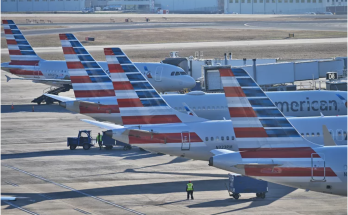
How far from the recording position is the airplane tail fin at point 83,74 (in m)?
50.0

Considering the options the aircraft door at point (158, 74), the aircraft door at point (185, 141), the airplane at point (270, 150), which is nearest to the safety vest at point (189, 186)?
the aircraft door at point (185, 141)

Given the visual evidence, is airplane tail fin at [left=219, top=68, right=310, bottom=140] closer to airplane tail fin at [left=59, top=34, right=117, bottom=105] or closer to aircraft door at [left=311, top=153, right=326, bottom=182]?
aircraft door at [left=311, top=153, right=326, bottom=182]

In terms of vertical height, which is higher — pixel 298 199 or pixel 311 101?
pixel 311 101

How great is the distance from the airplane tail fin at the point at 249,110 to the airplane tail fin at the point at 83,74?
23.3 metres

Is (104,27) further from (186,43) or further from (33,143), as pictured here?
(33,143)

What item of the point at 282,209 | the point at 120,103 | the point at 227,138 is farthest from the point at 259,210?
the point at 120,103

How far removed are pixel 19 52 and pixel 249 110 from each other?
58346 mm

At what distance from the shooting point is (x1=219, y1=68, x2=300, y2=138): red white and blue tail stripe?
89.4 feet

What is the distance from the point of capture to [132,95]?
37.6m

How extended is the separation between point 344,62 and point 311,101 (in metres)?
23.1

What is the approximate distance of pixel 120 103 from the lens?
37.5 meters

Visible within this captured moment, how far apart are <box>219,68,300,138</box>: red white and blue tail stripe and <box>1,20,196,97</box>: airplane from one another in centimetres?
4461

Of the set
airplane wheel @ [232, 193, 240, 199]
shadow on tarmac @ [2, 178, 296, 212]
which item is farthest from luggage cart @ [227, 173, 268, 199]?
shadow on tarmac @ [2, 178, 296, 212]

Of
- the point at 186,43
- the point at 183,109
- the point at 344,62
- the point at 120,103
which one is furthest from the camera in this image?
the point at 186,43
